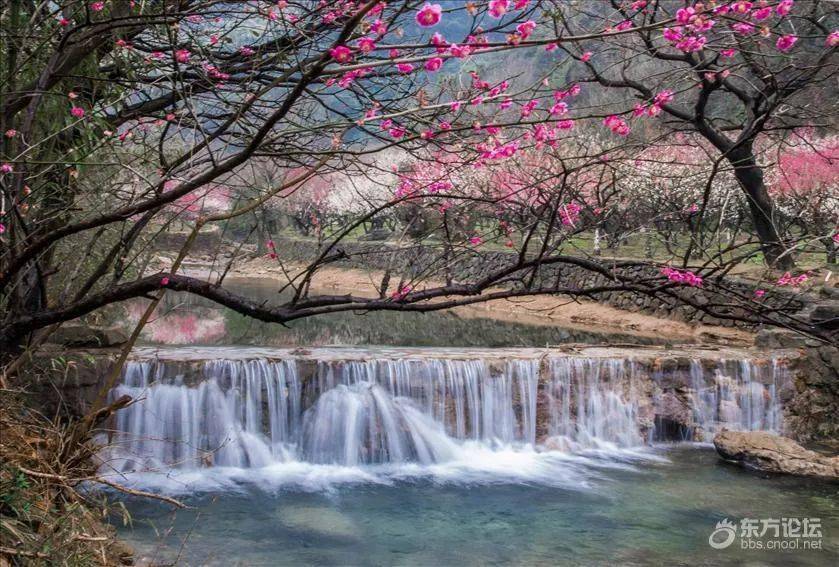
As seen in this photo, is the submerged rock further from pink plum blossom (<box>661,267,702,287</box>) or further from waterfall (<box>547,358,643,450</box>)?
pink plum blossom (<box>661,267,702,287</box>)

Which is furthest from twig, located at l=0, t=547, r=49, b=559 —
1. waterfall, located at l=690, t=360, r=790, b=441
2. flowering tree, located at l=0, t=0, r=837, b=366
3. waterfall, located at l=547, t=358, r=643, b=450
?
waterfall, located at l=690, t=360, r=790, b=441

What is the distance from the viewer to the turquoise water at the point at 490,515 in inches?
275

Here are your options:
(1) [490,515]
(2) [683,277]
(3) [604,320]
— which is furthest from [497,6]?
Answer: (3) [604,320]

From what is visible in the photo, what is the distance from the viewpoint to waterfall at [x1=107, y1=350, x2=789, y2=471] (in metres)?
9.70

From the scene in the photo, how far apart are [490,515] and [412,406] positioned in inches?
106

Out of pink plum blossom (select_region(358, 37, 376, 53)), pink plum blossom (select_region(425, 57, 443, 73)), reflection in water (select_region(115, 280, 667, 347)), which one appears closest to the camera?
pink plum blossom (select_region(358, 37, 376, 53))

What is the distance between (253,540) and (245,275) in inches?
1149

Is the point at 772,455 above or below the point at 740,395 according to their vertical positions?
below

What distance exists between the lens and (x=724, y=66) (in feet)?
14.6

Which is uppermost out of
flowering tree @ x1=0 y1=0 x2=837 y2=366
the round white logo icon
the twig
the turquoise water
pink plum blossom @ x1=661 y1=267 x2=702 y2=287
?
flowering tree @ x1=0 y1=0 x2=837 y2=366

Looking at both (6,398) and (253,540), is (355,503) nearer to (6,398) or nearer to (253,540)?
(253,540)

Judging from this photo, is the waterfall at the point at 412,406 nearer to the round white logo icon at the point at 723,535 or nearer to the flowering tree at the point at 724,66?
the flowering tree at the point at 724,66

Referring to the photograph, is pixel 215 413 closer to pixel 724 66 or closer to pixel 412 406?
pixel 412 406

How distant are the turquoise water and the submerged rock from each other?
187 mm
